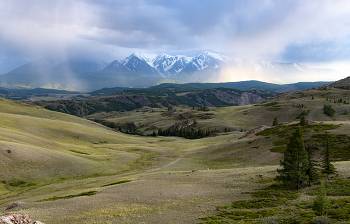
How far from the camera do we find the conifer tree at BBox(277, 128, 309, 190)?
37.8m

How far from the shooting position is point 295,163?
39.6m

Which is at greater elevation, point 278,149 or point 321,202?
point 321,202

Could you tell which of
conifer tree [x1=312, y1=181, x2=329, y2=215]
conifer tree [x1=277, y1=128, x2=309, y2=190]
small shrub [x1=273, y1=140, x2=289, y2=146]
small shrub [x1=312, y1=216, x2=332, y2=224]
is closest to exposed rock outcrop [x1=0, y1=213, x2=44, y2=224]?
small shrub [x1=312, y1=216, x2=332, y2=224]

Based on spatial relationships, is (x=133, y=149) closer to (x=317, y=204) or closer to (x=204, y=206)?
(x=204, y=206)

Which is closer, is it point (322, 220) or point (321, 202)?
point (322, 220)

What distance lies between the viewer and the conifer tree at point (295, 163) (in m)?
37.8

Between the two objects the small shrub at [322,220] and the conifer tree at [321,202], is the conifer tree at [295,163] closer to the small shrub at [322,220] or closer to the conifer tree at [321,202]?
the conifer tree at [321,202]

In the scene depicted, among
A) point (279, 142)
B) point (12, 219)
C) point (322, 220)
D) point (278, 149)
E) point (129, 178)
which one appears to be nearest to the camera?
point (12, 219)

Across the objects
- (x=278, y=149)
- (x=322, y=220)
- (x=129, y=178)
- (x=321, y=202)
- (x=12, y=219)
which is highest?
(x=321, y=202)

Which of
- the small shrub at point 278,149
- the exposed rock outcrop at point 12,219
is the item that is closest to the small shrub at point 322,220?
the exposed rock outcrop at point 12,219

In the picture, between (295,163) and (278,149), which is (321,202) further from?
(278,149)

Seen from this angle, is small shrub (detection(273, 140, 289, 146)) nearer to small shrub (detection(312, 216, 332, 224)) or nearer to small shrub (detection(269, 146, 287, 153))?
small shrub (detection(269, 146, 287, 153))

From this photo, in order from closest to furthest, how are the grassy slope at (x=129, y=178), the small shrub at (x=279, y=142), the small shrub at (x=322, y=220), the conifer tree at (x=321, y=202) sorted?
1. the small shrub at (x=322, y=220)
2. the conifer tree at (x=321, y=202)
3. the grassy slope at (x=129, y=178)
4. the small shrub at (x=279, y=142)

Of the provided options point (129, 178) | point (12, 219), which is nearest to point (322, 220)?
point (12, 219)
